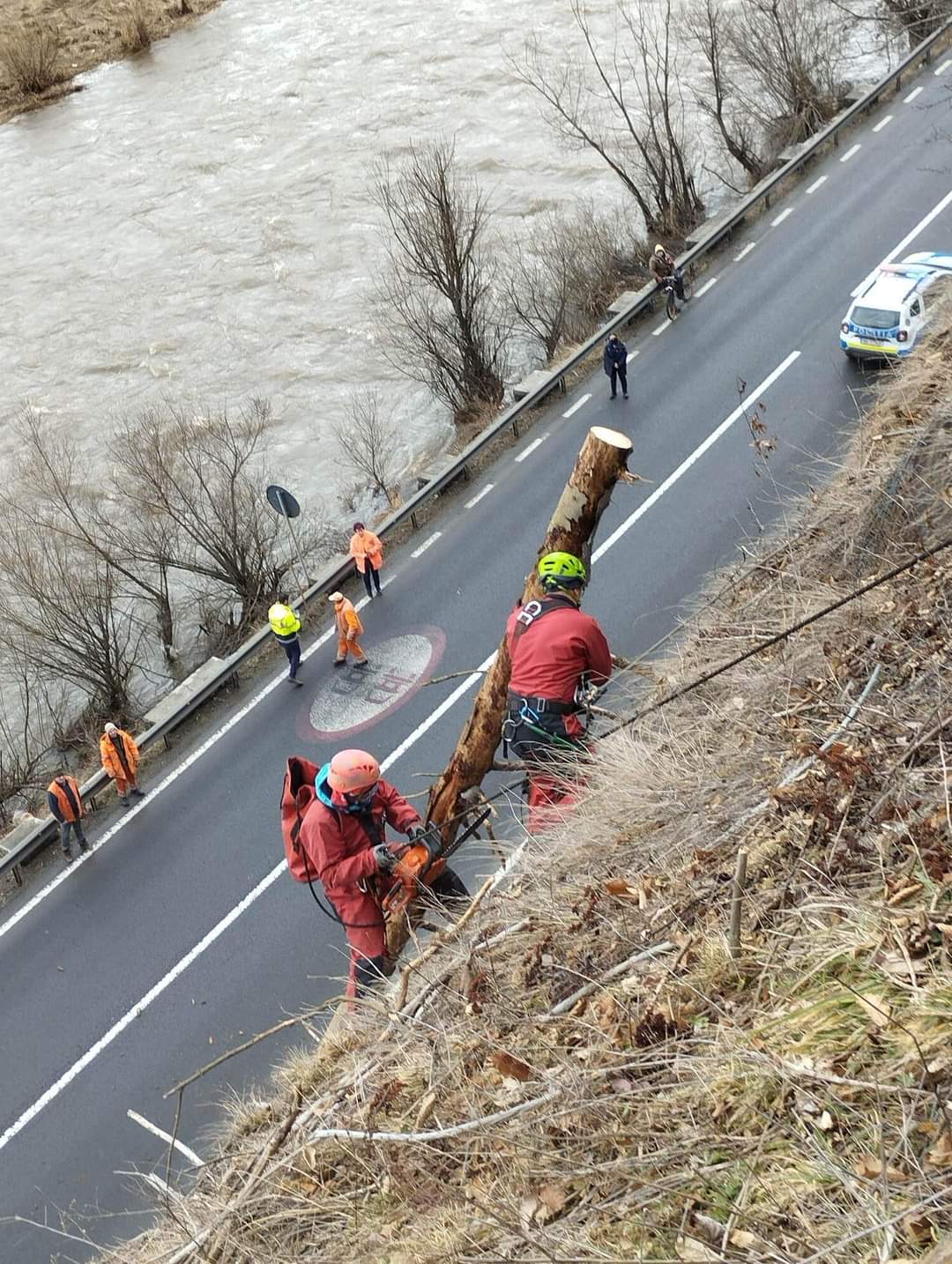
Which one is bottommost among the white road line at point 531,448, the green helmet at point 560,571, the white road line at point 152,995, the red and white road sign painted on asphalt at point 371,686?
the white road line at point 152,995

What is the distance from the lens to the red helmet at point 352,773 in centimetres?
721

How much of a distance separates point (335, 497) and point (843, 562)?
1529cm

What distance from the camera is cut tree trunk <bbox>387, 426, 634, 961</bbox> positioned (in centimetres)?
749

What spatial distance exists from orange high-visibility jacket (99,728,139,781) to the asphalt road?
1.82ft

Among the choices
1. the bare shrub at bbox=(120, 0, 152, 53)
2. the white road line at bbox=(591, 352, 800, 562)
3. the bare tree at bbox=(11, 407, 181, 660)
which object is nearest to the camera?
the white road line at bbox=(591, 352, 800, 562)

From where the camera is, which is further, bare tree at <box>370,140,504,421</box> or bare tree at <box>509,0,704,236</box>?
bare tree at <box>509,0,704,236</box>

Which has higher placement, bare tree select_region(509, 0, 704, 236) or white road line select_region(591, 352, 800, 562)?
bare tree select_region(509, 0, 704, 236)

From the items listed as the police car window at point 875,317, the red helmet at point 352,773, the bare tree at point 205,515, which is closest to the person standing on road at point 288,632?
the bare tree at point 205,515

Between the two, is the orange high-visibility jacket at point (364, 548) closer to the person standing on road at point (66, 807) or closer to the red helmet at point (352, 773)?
the person standing on road at point (66, 807)

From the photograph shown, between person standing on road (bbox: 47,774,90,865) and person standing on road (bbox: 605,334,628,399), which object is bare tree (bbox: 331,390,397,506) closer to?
person standing on road (bbox: 605,334,628,399)

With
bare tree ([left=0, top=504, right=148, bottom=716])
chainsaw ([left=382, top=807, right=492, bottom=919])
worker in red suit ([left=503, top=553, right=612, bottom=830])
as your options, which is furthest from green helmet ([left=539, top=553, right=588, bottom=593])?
bare tree ([left=0, top=504, right=148, bottom=716])

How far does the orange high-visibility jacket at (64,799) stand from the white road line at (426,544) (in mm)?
5953

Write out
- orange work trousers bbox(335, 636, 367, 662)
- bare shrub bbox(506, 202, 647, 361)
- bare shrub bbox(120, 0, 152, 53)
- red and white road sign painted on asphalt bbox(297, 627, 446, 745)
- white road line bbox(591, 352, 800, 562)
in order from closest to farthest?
1. red and white road sign painted on asphalt bbox(297, 627, 446, 745)
2. orange work trousers bbox(335, 636, 367, 662)
3. white road line bbox(591, 352, 800, 562)
4. bare shrub bbox(506, 202, 647, 361)
5. bare shrub bbox(120, 0, 152, 53)

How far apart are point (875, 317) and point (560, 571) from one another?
13441mm
